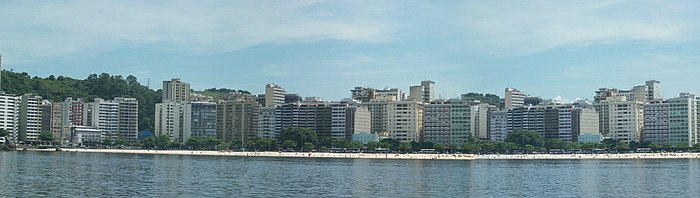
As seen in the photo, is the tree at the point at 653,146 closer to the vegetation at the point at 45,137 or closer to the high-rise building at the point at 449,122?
the high-rise building at the point at 449,122

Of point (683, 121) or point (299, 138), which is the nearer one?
point (299, 138)

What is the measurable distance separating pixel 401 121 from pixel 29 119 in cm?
7664

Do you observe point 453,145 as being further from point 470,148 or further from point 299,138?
point 299,138

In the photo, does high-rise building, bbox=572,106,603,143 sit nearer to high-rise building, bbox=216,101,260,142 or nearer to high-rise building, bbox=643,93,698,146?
high-rise building, bbox=643,93,698,146

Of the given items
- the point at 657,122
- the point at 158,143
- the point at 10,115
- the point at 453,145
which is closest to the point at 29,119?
the point at 10,115

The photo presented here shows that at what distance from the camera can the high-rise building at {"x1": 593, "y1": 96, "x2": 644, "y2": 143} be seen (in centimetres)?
18900

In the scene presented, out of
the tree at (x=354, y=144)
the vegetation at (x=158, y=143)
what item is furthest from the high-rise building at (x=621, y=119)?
the vegetation at (x=158, y=143)

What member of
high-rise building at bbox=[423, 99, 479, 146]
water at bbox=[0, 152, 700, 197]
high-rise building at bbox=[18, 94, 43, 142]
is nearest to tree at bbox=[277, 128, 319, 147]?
high-rise building at bbox=[423, 99, 479, 146]

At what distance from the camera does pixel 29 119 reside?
189 meters

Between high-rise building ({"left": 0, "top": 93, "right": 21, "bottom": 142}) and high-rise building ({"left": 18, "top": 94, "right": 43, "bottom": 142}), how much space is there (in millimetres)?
1737

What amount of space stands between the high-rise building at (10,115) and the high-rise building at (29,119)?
1737mm

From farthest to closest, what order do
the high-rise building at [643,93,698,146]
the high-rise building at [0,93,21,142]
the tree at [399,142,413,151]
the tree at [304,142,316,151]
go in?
the high-rise building at [643,93,698,146] → the high-rise building at [0,93,21,142] → the tree at [399,142,413,151] → the tree at [304,142,316,151]

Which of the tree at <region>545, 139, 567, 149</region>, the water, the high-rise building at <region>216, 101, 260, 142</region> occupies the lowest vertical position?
the water

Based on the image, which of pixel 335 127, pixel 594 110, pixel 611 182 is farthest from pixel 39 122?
pixel 611 182
